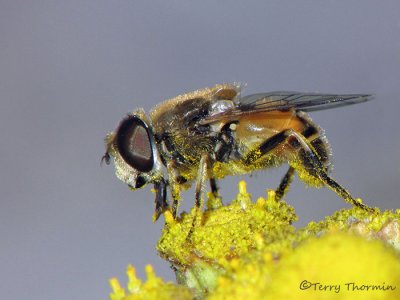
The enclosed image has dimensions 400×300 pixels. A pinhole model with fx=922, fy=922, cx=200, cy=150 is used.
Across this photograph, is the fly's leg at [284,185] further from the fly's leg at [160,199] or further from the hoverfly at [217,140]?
the fly's leg at [160,199]

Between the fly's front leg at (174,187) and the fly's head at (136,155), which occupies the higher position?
the fly's head at (136,155)

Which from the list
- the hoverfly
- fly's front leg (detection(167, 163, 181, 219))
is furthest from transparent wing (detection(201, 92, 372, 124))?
fly's front leg (detection(167, 163, 181, 219))

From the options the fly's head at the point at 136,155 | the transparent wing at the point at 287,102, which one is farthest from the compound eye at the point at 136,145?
the transparent wing at the point at 287,102

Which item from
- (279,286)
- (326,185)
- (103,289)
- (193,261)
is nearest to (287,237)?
(279,286)

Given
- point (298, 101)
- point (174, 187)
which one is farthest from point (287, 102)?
point (174, 187)

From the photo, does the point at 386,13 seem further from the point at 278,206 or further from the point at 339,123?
the point at 278,206

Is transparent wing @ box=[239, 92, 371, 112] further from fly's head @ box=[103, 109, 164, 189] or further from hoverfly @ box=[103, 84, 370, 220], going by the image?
fly's head @ box=[103, 109, 164, 189]
